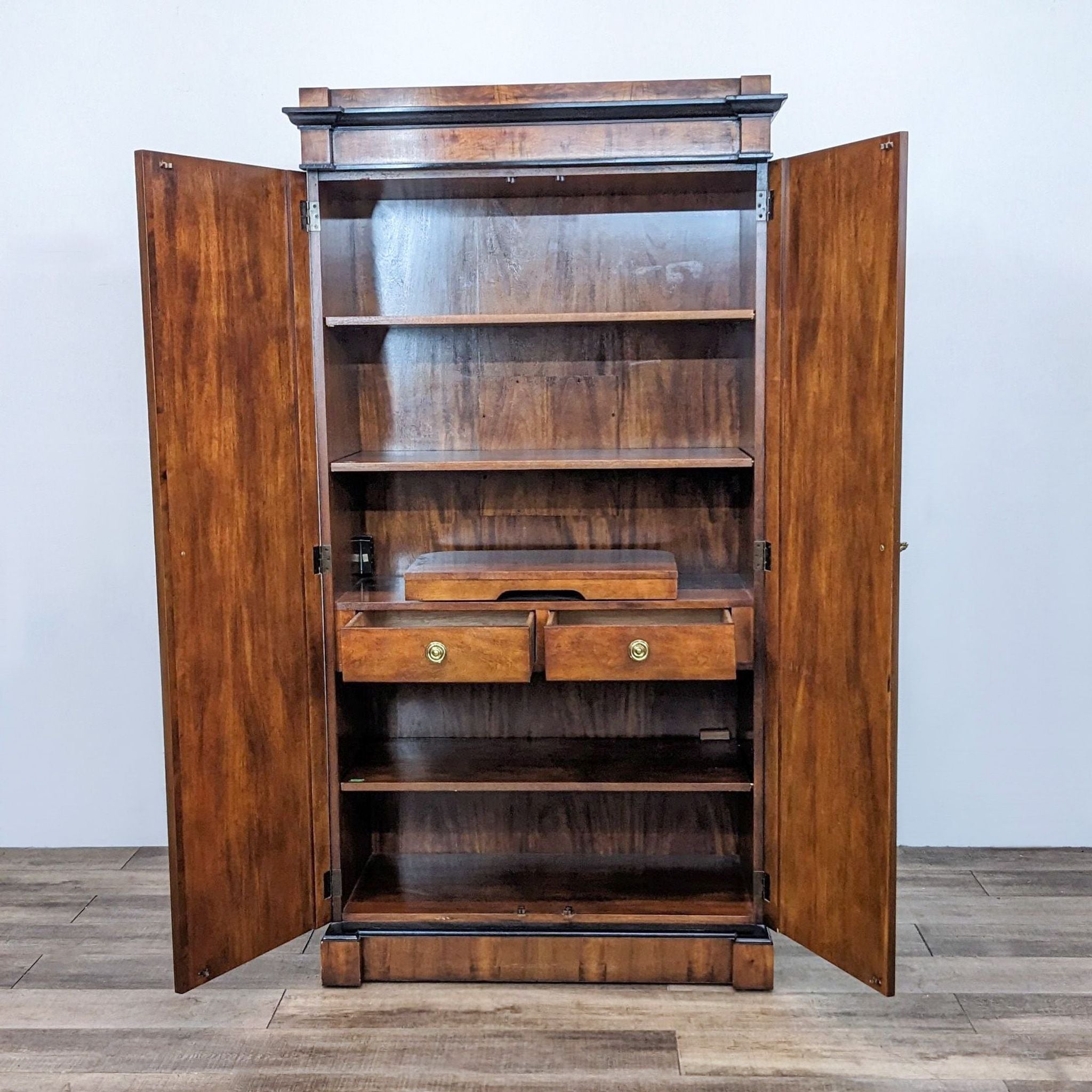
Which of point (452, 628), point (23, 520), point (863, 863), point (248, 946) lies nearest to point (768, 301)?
point (452, 628)

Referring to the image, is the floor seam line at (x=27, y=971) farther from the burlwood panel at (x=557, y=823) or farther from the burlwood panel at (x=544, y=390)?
the burlwood panel at (x=544, y=390)

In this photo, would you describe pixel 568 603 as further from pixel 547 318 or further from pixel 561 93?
pixel 561 93

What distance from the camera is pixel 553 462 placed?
7.43 feet

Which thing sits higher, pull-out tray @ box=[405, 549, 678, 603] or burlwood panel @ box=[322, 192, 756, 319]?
burlwood panel @ box=[322, 192, 756, 319]

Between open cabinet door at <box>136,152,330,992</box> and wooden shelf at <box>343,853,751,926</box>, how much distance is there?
0.25 meters

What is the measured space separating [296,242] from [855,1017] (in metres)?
1.91

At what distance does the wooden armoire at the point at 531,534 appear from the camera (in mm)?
2123

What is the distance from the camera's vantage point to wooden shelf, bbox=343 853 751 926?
2334mm

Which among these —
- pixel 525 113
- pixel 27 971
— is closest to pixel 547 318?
pixel 525 113

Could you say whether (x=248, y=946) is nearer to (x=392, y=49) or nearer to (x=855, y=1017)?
(x=855, y=1017)

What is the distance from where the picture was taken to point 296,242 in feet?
7.32

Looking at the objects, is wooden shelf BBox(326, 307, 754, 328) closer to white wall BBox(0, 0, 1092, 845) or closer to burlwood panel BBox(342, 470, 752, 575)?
burlwood panel BBox(342, 470, 752, 575)

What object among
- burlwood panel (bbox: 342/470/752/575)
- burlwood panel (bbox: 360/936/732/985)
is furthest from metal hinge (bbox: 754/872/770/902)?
burlwood panel (bbox: 342/470/752/575)

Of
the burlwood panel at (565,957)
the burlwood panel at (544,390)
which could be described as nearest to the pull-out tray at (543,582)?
the burlwood panel at (544,390)
